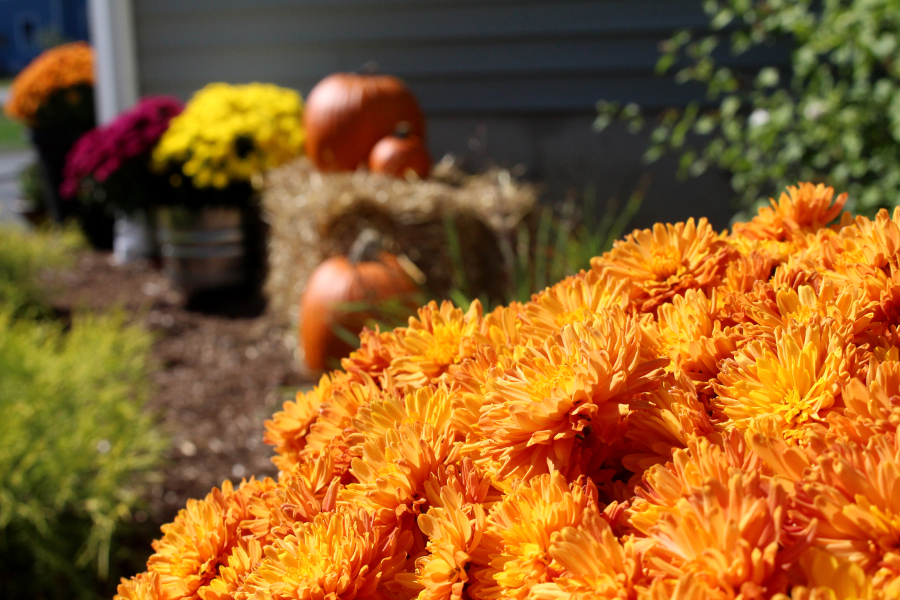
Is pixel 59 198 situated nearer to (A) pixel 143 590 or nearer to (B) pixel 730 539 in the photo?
(A) pixel 143 590

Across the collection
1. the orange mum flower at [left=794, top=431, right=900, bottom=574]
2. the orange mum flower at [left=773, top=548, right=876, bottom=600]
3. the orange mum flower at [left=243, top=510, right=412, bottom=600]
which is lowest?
the orange mum flower at [left=243, top=510, right=412, bottom=600]

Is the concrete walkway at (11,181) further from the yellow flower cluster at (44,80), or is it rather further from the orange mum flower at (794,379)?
the orange mum flower at (794,379)

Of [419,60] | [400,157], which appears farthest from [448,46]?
[400,157]

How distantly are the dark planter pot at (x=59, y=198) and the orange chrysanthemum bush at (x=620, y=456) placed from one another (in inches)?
246

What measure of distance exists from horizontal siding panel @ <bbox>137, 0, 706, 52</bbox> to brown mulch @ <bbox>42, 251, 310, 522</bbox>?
179 centimetres

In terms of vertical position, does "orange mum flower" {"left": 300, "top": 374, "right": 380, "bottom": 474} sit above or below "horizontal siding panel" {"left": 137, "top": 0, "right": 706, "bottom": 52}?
below

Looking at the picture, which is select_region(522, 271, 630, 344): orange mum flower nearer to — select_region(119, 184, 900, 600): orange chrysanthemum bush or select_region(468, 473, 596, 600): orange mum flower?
select_region(119, 184, 900, 600): orange chrysanthemum bush

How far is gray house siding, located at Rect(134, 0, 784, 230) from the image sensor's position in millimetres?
4188

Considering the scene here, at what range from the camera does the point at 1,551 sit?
1897mm

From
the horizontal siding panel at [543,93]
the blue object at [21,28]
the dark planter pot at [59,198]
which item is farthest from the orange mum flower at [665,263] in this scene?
the blue object at [21,28]

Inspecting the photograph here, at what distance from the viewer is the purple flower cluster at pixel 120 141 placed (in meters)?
4.70

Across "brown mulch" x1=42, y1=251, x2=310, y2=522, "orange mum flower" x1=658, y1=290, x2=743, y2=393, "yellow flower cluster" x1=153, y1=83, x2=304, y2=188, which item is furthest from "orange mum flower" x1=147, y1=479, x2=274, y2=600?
"yellow flower cluster" x1=153, y1=83, x2=304, y2=188

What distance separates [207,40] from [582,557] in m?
5.57

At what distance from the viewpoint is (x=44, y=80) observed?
6.63 m
